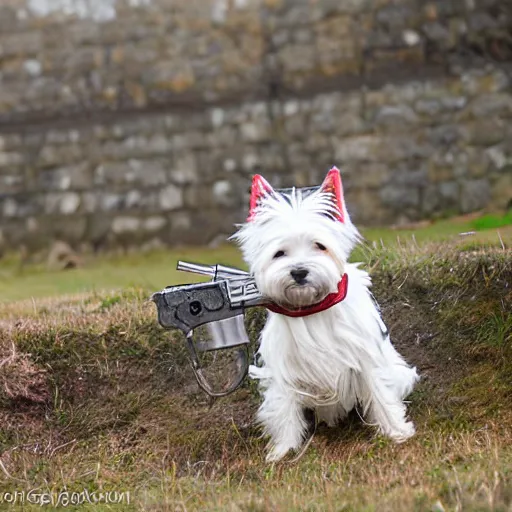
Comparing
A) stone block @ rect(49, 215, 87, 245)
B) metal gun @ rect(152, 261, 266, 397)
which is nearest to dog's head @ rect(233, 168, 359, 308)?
metal gun @ rect(152, 261, 266, 397)

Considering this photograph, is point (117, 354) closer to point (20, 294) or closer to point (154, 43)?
point (20, 294)

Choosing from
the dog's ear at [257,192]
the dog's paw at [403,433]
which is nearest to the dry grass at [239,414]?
the dog's paw at [403,433]

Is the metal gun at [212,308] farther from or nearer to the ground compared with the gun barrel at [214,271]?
nearer to the ground

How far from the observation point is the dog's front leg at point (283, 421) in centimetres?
474

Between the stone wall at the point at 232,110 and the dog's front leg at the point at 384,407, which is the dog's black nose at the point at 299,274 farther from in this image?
the stone wall at the point at 232,110

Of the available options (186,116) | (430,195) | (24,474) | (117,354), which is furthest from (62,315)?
(430,195)

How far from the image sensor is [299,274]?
4.26m

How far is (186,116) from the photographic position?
885 cm

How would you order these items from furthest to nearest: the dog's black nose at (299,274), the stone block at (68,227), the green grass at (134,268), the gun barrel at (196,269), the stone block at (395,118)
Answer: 1. the stone block at (68,227)
2. the stone block at (395,118)
3. the green grass at (134,268)
4. the gun barrel at (196,269)
5. the dog's black nose at (299,274)

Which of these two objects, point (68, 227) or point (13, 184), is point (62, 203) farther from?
point (13, 184)

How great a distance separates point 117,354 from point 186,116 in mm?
3555

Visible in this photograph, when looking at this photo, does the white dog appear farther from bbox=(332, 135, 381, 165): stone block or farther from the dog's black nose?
bbox=(332, 135, 381, 165): stone block

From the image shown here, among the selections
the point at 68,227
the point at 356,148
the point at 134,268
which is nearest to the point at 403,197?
the point at 356,148

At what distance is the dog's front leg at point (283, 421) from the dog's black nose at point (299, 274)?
28.4 inches
